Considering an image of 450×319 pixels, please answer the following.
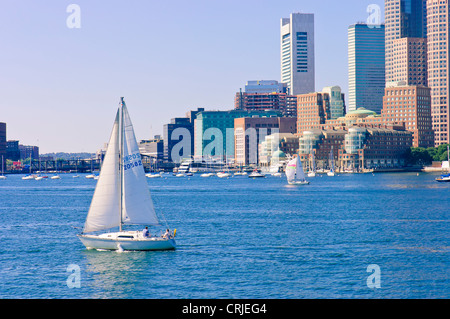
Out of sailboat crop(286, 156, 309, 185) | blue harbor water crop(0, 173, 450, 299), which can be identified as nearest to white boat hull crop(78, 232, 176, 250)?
blue harbor water crop(0, 173, 450, 299)

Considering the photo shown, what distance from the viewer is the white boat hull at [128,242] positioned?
55.6 meters

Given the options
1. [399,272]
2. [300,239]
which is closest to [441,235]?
[300,239]

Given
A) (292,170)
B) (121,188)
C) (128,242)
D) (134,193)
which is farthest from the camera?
(292,170)

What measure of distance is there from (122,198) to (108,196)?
119cm

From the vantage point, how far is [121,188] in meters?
56.3

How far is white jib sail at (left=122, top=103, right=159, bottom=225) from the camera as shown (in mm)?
56250

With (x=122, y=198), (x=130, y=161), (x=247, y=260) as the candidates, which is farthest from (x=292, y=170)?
(x=247, y=260)

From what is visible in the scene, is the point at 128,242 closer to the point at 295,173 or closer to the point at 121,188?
the point at 121,188

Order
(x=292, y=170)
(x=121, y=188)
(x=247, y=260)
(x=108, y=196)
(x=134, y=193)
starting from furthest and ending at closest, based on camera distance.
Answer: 1. (x=292, y=170)
2. (x=134, y=193)
3. (x=121, y=188)
4. (x=108, y=196)
5. (x=247, y=260)

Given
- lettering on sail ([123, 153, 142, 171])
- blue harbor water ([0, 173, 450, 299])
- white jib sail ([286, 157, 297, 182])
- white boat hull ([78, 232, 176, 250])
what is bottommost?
blue harbor water ([0, 173, 450, 299])

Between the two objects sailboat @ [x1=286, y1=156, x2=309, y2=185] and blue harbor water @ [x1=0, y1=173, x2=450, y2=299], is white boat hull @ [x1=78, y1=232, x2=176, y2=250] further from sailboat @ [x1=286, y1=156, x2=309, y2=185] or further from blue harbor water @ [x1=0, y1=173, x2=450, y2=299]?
sailboat @ [x1=286, y1=156, x2=309, y2=185]

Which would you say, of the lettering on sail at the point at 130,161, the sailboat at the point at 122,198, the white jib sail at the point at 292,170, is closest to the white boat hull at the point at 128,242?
the sailboat at the point at 122,198

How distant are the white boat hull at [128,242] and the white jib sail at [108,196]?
3.54 feet
